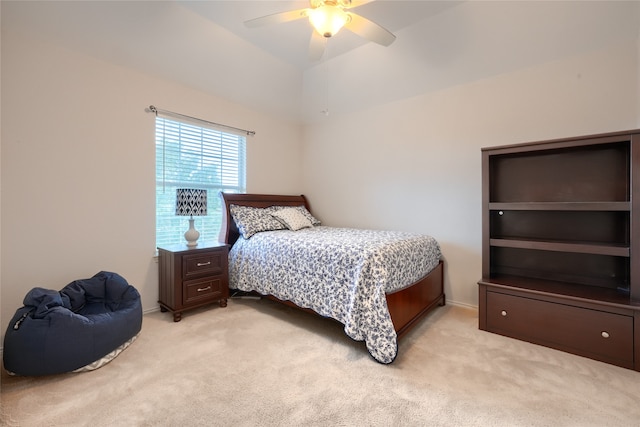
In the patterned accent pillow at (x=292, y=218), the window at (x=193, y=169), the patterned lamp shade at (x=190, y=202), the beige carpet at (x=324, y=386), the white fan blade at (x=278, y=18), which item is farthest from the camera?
the patterned accent pillow at (x=292, y=218)

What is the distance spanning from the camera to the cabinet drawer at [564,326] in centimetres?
185

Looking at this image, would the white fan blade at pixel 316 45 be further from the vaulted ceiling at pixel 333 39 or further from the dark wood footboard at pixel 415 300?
the dark wood footboard at pixel 415 300

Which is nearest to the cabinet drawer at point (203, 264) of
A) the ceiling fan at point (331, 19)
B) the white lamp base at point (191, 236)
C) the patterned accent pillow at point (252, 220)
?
the white lamp base at point (191, 236)

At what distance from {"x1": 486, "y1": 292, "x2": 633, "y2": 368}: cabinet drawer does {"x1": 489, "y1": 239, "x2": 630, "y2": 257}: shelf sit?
42 centimetres

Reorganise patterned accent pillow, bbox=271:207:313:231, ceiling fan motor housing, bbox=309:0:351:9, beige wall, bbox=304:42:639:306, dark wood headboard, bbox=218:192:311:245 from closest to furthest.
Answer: ceiling fan motor housing, bbox=309:0:351:9 < beige wall, bbox=304:42:639:306 < dark wood headboard, bbox=218:192:311:245 < patterned accent pillow, bbox=271:207:313:231

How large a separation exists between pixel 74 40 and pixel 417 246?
3.33m

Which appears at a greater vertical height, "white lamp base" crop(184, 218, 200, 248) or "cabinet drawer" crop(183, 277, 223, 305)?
"white lamp base" crop(184, 218, 200, 248)

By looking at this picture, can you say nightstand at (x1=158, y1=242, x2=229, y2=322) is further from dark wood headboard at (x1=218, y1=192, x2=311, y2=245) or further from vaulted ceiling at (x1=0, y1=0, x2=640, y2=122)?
vaulted ceiling at (x1=0, y1=0, x2=640, y2=122)

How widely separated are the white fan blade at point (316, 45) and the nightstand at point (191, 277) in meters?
2.00

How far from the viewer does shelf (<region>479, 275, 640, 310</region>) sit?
191cm

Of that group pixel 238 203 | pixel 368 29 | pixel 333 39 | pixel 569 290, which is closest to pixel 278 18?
pixel 368 29

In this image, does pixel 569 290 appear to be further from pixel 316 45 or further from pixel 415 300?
pixel 316 45

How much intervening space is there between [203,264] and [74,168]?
133cm

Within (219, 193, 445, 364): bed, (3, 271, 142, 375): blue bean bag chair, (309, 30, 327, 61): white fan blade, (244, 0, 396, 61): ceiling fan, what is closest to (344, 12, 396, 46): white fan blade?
(244, 0, 396, 61): ceiling fan
